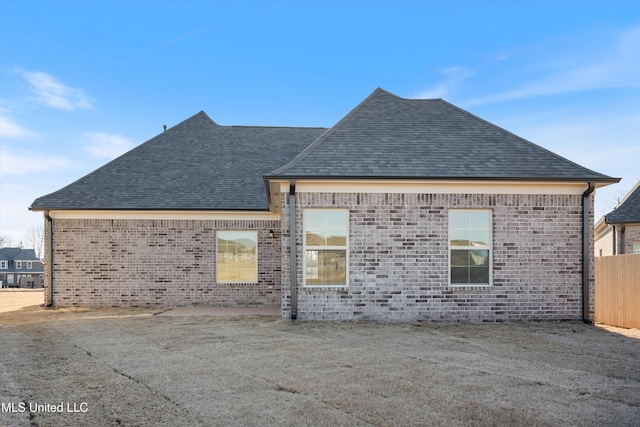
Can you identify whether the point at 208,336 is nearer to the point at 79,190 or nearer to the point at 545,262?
the point at 545,262

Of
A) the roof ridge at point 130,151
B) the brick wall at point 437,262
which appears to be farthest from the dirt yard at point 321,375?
the roof ridge at point 130,151

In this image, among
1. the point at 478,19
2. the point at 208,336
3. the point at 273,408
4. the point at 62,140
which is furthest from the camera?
the point at 62,140

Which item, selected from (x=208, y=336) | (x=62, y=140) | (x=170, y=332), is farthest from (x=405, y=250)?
(x=62, y=140)

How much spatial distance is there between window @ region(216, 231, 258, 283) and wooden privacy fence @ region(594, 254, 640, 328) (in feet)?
31.6

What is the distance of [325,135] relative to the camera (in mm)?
11867

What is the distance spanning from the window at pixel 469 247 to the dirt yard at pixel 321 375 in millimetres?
1175

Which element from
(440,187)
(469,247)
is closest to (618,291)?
(469,247)

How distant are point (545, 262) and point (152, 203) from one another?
11199mm

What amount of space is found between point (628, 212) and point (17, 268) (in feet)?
254

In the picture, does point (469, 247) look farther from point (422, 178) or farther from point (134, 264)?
point (134, 264)

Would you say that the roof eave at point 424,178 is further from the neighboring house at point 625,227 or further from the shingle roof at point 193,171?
the neighboring house at point 625,227

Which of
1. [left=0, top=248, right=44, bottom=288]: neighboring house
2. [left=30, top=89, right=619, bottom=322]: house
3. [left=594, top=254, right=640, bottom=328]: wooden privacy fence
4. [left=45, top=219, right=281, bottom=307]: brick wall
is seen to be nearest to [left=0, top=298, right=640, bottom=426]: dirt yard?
[left=30, top=89, right=619, bottom=322]: house

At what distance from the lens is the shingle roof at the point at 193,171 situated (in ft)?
47.3

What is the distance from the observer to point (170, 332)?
9484 millimetres
